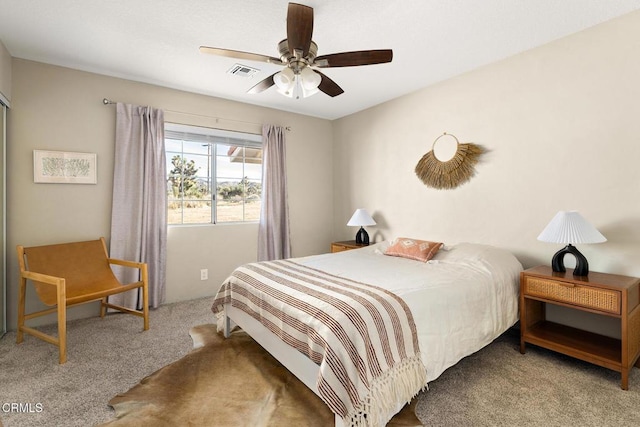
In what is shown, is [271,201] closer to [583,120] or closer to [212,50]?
[212,50]

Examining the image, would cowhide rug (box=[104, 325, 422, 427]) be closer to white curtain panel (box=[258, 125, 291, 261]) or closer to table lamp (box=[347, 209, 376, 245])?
white curtain panel (box=[258, 125, 291, 261])

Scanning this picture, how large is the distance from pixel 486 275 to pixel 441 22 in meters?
1.91

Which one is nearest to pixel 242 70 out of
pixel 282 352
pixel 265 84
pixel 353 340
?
pixel 265 84

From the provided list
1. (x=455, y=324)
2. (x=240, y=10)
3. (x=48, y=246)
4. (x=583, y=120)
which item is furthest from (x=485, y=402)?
(x=48, y=246)

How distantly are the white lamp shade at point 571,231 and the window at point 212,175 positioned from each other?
327 cm

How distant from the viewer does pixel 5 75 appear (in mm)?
2619

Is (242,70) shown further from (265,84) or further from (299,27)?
(299,27)

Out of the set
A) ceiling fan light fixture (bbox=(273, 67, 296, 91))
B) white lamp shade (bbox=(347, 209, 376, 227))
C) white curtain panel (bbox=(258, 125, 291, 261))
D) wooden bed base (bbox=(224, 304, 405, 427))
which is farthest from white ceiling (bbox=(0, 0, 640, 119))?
wooden bed base (bbox=(224, 304, 405, 427))

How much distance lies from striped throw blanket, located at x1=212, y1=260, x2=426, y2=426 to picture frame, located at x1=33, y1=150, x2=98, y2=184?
2360mm

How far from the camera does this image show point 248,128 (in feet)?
13.3

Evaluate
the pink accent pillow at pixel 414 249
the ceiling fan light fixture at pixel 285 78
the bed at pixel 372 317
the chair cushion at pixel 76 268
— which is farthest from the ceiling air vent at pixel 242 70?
the pink accent pillow at pixel 414 249

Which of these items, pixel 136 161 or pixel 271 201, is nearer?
pixel 136 161

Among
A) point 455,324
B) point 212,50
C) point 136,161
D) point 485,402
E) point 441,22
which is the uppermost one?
point 441,22

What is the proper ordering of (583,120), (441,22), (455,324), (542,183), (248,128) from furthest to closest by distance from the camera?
(248,128) → (542,183) → (583,120) → (441,22) → (455,324)
